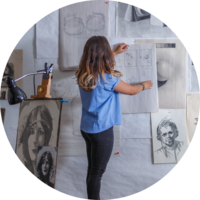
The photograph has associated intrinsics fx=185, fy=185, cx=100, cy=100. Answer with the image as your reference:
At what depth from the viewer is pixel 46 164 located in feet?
4.18

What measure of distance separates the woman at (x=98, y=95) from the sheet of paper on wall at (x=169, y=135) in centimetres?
38

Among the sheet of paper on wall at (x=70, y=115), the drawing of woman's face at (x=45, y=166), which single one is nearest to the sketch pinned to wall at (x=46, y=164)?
the drawing of woman's face at (x=45, y=166)

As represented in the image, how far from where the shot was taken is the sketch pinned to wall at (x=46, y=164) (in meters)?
1.26

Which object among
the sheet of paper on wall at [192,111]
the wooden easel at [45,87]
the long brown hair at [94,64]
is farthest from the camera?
the sheet of paper on wall at [192,111]

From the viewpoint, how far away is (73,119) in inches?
54.5

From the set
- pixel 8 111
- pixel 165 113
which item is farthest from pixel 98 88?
pixel 8 111

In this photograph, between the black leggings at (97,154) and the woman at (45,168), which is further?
the woman at (45,168)

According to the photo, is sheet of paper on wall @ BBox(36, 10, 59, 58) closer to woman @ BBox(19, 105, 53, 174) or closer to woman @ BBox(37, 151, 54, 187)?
woman @ BBox(19, 105, 53, 174)

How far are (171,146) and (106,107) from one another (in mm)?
645

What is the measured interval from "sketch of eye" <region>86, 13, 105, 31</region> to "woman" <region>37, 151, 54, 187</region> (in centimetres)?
93

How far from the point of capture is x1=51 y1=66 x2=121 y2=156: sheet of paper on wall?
1375 mm

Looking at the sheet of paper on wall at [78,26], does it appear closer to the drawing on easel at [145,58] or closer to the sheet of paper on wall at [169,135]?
the drawing on easel at [145,58]

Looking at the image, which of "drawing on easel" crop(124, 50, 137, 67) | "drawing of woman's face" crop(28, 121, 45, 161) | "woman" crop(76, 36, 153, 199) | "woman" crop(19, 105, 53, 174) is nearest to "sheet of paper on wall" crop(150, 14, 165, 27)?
"drawing on easel" crop(124, 50, 137, 67)

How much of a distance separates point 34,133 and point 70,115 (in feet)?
0.92
